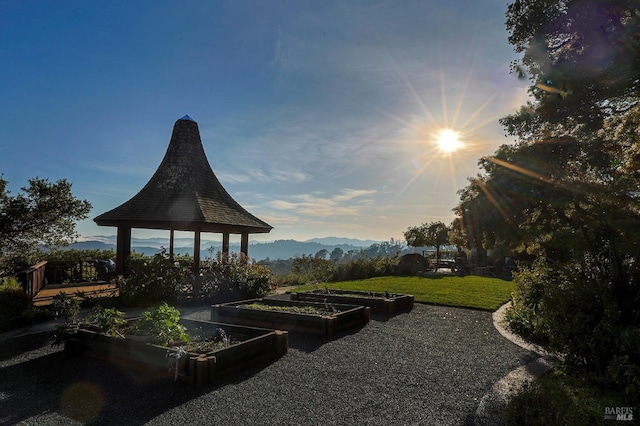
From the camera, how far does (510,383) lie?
16.0 ft

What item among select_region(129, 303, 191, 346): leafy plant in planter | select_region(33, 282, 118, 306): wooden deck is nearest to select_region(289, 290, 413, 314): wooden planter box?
select_region(129, 303, 191, 346): leafy plant in planter

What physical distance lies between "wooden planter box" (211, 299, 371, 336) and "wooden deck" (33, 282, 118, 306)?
4.52 m

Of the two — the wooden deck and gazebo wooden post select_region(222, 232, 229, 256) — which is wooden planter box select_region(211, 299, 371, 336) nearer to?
the wooden deck

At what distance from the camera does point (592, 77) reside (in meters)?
6.71

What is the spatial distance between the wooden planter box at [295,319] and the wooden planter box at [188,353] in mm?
1533

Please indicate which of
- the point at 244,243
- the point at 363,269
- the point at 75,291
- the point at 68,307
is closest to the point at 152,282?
the point at 75,291

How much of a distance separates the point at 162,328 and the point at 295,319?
320 cm

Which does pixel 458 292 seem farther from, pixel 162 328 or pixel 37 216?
pixel 37 216

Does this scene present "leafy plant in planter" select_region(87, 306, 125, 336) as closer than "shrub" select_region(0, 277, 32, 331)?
Yes

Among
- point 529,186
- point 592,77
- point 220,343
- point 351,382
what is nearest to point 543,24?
point 592,77

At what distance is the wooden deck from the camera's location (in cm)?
1081

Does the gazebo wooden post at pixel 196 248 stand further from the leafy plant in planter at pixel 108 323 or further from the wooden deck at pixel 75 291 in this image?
the leafy plant in planter at pixel 108 323

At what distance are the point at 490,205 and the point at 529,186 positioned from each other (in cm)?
67

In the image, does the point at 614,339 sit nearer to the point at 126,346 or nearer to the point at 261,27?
the point at 126,346
